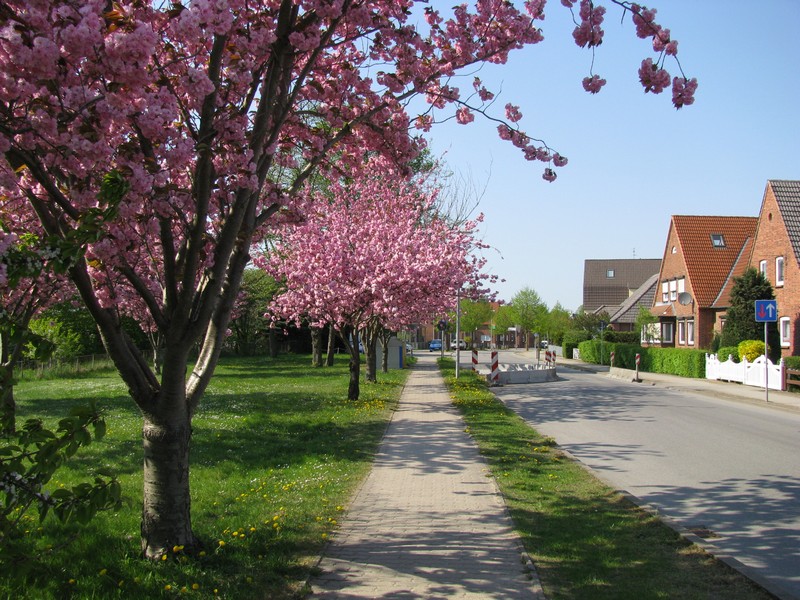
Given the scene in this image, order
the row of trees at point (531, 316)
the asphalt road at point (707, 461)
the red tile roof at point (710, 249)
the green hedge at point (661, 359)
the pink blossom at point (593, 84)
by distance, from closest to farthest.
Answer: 1. the asphalt road at point (707, 461)
2. the pink blossom at point (593, 84)
3. the green hedge at point (661, 359)
4. the red tile roof at point (710, 249)
5. the row of trees at point (531, 316)

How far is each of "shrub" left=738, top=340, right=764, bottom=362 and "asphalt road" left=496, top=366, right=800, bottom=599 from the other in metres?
7.45

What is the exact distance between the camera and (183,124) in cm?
583

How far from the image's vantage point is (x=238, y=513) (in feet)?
23.5

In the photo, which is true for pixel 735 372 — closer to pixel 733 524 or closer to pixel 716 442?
pixel 716 442

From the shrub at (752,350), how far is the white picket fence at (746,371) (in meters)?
0.54

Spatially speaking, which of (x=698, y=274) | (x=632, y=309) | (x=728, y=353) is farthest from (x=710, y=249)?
(x=632, y=309)

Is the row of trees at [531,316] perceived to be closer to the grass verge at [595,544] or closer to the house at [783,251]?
the house at [783,251]

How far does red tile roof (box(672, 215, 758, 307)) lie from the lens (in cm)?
4253

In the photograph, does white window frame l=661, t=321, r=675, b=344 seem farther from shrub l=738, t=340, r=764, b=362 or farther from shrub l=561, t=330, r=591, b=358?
shrub l=738, t=340, r=764, b=362

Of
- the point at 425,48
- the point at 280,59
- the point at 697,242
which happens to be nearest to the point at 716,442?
the point at 425,48

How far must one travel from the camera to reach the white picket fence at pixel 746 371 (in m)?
25.0

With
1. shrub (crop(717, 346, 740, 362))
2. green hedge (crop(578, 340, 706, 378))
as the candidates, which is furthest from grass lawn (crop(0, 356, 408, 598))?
green hedge (crop(578, 340, 706, 378))

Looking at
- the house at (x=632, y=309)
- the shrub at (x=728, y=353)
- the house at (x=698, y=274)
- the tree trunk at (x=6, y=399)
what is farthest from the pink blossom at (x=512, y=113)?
the house at (x=632, y=309)

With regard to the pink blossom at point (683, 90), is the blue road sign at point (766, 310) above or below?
below
